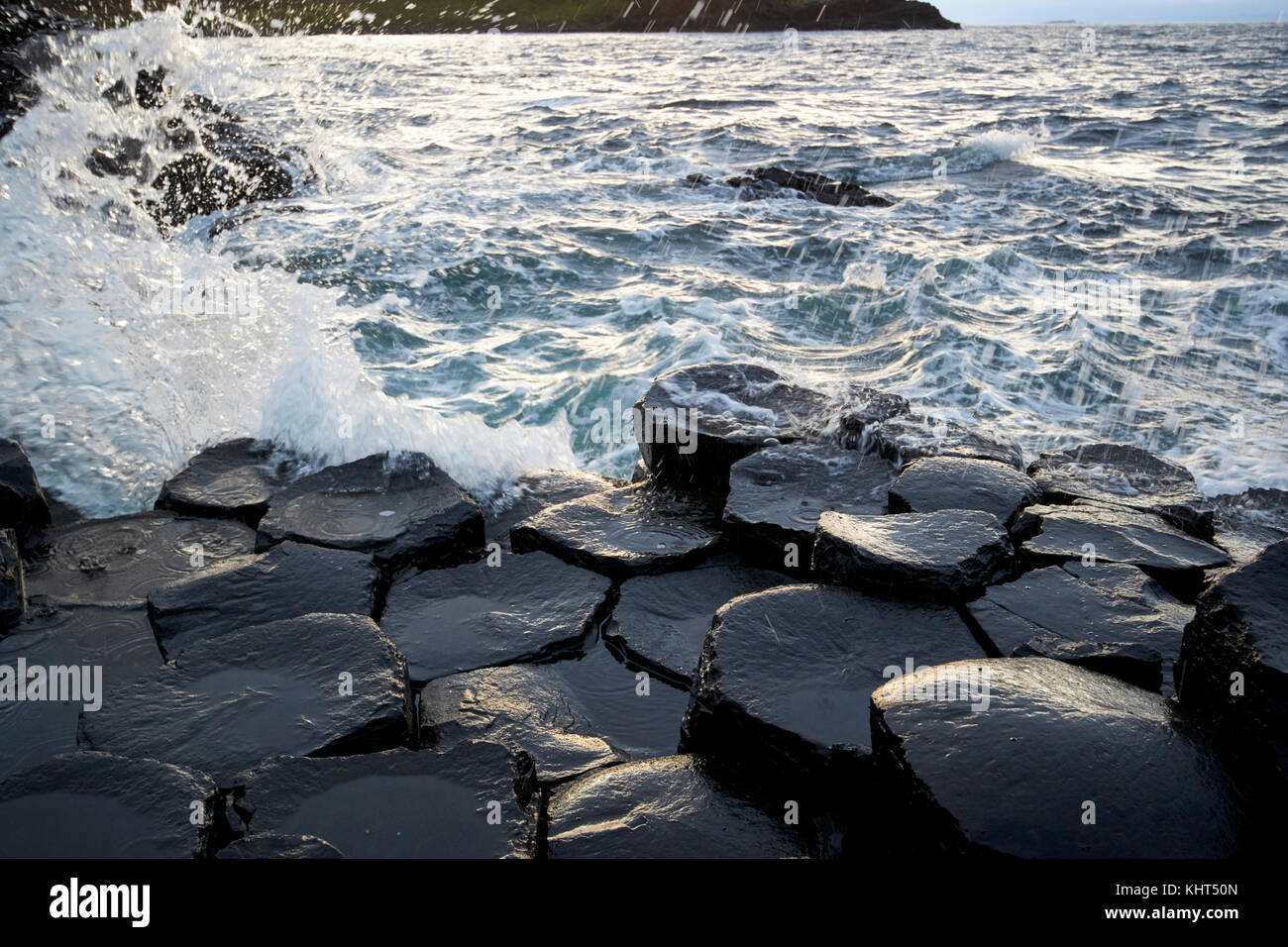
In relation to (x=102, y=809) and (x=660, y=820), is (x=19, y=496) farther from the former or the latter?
(x=660, y=820)

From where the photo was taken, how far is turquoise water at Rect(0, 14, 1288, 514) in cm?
512

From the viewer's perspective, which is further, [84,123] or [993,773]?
[84,123]

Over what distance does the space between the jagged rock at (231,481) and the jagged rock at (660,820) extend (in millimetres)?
2427

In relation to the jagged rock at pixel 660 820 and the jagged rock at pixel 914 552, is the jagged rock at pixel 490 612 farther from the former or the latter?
the jagged rock at pixel 914 552

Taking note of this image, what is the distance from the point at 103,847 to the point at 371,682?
2.58ft

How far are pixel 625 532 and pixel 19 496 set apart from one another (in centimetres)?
258

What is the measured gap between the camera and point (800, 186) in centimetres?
1327

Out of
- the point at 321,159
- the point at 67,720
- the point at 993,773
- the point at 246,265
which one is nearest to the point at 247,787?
the point at 67,720

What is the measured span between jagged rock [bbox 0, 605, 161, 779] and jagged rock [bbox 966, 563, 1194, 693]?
106 inches

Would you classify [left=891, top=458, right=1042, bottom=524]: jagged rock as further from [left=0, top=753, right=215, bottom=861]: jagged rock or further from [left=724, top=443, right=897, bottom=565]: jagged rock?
[left=0, top=753, right=215, bottom=861]: jagged rock

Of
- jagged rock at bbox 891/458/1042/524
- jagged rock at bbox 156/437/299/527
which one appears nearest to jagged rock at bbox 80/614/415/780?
jagged rock at bbox 156/437/299/527

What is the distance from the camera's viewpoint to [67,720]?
106 inches

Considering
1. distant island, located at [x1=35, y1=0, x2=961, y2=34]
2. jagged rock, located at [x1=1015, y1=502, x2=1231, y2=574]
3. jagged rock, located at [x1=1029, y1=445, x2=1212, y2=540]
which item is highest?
distant island, located at [x1=35, y1=0, x2=961, y2=34]
